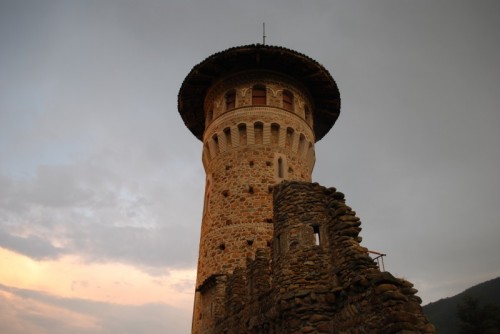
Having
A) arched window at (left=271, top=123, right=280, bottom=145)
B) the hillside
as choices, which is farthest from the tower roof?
the hillside

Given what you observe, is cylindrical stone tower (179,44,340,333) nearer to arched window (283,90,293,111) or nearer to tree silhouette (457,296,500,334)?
arched window (283,90,293,111)

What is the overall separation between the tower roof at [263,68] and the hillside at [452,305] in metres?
29.4

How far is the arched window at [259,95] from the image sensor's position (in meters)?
18.4

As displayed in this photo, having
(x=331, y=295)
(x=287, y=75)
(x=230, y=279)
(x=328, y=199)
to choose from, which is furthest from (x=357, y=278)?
(x=287, y=75)

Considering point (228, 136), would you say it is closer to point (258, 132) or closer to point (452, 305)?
point (258, 132)

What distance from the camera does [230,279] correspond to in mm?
13289

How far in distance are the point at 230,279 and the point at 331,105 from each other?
11200mm

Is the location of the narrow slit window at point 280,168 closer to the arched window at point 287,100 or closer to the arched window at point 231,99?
the arched window at point 287,100

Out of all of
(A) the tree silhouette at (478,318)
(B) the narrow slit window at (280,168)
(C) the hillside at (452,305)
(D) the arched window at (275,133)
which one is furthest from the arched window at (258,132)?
(C) the hillside at (452,305)

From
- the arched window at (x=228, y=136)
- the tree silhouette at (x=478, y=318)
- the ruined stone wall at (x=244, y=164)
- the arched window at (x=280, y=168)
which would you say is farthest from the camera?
the tree silhouette at (x=478, y=318)

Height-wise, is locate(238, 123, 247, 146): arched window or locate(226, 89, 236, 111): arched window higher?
locate(226, 89, 236, 111): arched window

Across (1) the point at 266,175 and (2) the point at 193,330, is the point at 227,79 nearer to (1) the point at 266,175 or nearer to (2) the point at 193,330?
(1) the point at 266,175

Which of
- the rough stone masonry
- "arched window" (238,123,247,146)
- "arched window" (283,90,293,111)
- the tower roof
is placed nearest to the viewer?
the rough stone masonry

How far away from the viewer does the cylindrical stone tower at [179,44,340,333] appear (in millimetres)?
15398
